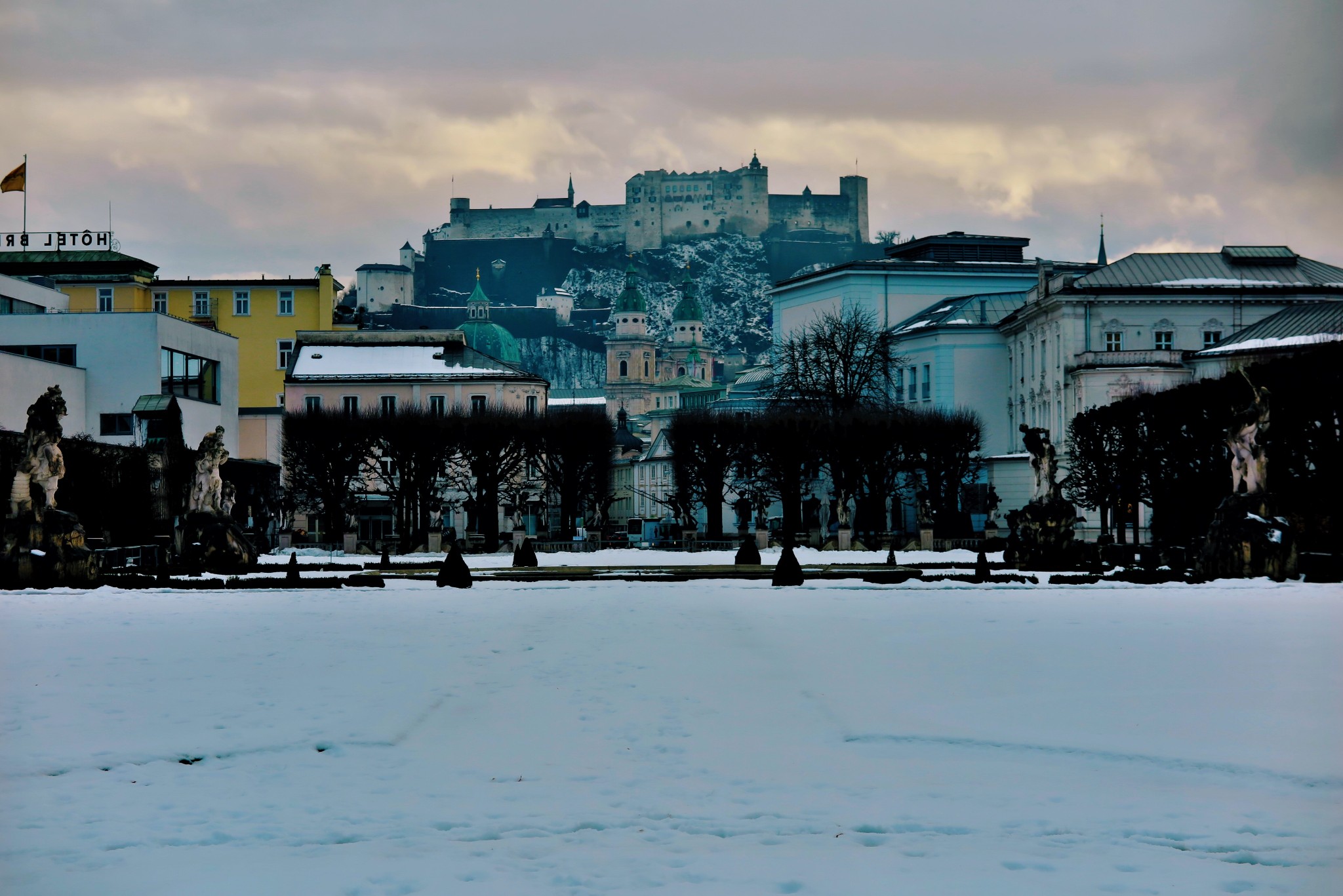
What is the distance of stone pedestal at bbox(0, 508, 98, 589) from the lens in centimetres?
3134

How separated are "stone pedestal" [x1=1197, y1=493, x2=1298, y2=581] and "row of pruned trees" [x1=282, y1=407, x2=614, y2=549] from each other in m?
37.3

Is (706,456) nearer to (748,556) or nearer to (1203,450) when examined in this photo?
(1203,450)

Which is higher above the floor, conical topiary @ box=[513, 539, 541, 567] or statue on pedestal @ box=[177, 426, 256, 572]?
statue on pedestal @ box=[177, 426, 256, 572]

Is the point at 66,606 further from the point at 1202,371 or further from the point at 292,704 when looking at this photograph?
the point at 1202,371

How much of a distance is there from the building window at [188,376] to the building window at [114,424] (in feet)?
7.17

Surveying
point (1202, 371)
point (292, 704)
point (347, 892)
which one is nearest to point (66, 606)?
point (292, 704)

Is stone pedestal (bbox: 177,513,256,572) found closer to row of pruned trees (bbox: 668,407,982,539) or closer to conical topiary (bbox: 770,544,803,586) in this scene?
conical topiary (bbox: 770,544,803,586)

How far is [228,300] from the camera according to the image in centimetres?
10638

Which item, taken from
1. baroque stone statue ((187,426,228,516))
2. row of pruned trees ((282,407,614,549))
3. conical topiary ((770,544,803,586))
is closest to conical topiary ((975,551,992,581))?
conical topiary ((770,544,803,586))

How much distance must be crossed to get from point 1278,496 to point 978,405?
180 feet

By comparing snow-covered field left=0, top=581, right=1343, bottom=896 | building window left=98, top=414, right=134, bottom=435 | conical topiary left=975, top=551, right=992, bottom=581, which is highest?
building window left=98, top=414, right=134, bottom=435

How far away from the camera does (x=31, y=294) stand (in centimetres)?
7712

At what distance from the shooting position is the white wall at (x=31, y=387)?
2389 inches

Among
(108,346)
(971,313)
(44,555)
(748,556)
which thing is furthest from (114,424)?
(971,313)
